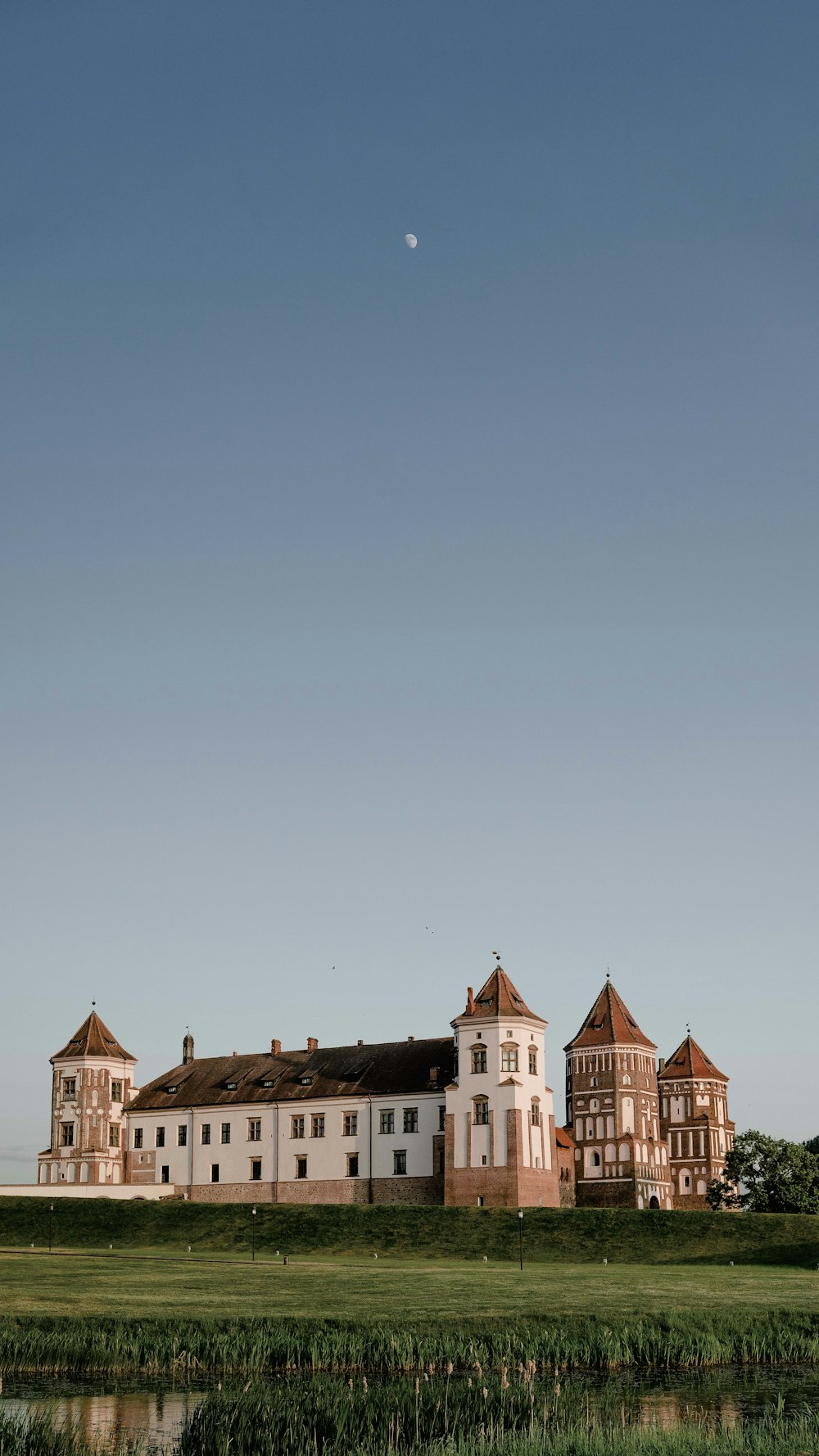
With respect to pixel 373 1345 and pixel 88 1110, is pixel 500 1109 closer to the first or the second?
pixel 88 1110

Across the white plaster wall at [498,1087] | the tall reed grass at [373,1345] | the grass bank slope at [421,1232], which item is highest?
the white plaster wall at [498,1087]

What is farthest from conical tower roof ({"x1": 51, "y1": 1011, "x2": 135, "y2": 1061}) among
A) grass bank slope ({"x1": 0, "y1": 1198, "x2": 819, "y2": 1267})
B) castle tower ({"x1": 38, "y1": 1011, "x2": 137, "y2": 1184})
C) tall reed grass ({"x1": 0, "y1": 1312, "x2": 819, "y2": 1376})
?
tall reed grass ({"x1": 0, "y1": 1312, "x2": 819, "y2": 1376})

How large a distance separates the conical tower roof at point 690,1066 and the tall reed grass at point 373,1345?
93326 millimetres

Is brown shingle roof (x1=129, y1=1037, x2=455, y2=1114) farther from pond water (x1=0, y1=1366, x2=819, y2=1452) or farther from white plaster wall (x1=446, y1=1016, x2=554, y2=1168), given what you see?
pond water (x1=0, y1=1366, x2=819, y2=1452)

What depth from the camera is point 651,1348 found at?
30172mm

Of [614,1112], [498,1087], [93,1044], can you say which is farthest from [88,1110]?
[614,1112]

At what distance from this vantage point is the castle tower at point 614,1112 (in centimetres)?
10188

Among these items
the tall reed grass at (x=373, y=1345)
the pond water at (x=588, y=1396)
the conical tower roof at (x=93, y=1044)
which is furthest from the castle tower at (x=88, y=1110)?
the pond water at (x=588, y=1396)

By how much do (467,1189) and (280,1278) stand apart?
3549 cm

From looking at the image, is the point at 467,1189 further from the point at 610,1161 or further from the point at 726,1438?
the point at 726,1438

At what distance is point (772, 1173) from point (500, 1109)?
18.8 metres

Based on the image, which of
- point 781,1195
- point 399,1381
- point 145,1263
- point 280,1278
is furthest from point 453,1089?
point 399,1381

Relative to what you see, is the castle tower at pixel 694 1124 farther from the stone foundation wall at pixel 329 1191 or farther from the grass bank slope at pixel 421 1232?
the grass bank slope at pixel 421 1232

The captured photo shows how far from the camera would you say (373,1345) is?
28156mm
